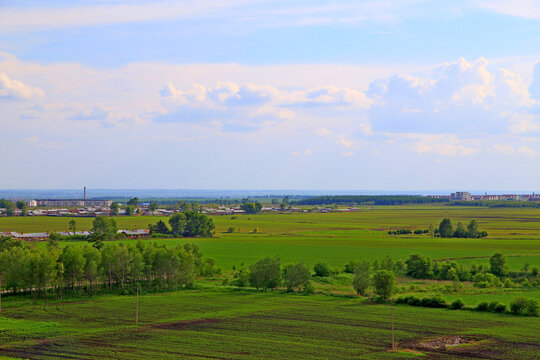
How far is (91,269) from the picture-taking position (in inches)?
2478

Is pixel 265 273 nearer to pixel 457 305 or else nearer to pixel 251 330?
pixel 251 330

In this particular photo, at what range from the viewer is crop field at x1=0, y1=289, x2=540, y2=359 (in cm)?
3859

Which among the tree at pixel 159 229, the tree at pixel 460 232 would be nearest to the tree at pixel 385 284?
the tree at pixel 460 232

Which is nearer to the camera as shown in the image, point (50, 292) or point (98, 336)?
point (98, 336)

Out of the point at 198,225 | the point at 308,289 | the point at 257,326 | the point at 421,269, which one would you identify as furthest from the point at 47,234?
the point at 257,326

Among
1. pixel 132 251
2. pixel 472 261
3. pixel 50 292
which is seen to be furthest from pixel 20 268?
pixel 472 261

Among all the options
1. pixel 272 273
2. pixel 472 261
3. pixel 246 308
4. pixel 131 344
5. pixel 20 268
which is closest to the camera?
pixel 131 344

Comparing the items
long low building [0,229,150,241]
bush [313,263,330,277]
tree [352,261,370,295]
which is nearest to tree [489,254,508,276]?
bush [313,263,330,277]

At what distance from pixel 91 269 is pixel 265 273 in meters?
19.9

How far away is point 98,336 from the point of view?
42.7 metres

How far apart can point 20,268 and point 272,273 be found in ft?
91.6

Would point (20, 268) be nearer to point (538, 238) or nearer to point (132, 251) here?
point (132, 251)

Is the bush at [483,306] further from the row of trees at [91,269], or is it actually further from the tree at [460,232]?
the tree at [460,232]

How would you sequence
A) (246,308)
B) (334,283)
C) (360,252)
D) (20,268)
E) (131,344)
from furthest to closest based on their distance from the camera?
(360,252) → (334,283) → (20,268) → (246,308) → (131,344)
